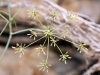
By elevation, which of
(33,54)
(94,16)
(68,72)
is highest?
(94,16)

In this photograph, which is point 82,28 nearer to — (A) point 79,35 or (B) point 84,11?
(A) point 79,35

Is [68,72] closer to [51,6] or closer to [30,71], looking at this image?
[30,71]

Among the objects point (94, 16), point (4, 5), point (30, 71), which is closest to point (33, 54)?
point (30, 71)

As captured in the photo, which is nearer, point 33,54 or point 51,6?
point 51,6

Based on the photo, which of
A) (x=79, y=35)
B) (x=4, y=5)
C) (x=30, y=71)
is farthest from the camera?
(x=30, y=71)

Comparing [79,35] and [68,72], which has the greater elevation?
[79,35]

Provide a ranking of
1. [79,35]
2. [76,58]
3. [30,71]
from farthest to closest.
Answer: [76,58] → [30,71] → [79,35]

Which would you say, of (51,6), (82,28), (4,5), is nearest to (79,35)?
(82,28)

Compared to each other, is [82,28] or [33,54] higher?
[82,28]

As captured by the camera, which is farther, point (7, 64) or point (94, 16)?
point (94, 16)
